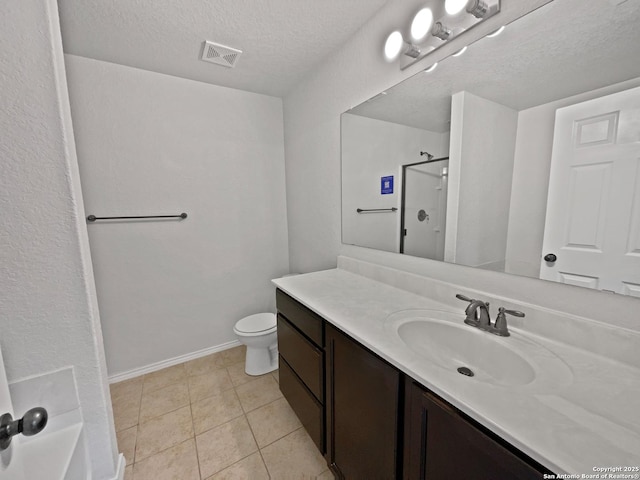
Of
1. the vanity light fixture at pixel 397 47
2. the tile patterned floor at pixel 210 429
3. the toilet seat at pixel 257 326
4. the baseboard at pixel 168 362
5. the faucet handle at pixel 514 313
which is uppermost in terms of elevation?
the vanity light fixture at pixel 397 47

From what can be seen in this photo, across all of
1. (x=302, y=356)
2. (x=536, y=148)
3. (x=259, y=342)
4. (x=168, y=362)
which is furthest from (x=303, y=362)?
(x=168, y=362)

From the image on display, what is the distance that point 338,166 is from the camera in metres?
1.85

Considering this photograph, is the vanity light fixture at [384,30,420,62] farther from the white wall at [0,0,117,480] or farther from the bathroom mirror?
the white wall at [0,0,117,480]

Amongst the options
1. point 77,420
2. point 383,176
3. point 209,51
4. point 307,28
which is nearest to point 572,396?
point 383,176

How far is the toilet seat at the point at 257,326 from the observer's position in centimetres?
196

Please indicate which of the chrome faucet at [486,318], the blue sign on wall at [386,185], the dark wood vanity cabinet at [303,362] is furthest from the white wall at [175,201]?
the chrome faucet at [486,318]

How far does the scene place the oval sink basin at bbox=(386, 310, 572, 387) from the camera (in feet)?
2.53

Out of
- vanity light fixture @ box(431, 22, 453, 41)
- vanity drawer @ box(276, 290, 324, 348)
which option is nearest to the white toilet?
vanity drawer @ box(276, 290, 324, 348)

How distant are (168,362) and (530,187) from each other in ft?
8.72

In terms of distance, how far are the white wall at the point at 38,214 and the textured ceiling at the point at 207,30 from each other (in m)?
0.59

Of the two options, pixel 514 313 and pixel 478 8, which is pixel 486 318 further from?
pixel 478 8

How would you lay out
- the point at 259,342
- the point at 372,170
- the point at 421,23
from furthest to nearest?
the point at 259,342, the point at 372,170, the point at 421,23

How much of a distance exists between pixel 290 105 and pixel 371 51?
1.00m

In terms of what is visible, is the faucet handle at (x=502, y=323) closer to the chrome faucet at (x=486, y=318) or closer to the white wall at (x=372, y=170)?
the chrome faucet at (x=486, y=318)
